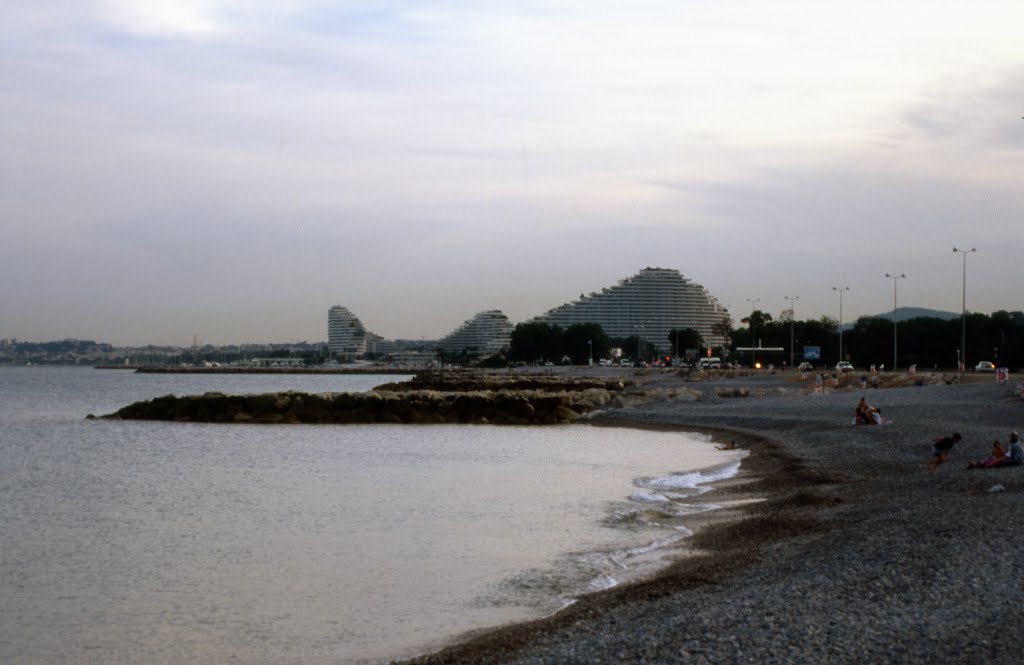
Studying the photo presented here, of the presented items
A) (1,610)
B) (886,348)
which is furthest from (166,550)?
(886,348)

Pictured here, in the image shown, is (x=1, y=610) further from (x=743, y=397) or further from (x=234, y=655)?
(x=743, y=397)

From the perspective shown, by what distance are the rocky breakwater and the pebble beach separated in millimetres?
23575

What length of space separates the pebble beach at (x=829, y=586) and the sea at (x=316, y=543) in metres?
0.86

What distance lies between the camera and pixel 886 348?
287 ft

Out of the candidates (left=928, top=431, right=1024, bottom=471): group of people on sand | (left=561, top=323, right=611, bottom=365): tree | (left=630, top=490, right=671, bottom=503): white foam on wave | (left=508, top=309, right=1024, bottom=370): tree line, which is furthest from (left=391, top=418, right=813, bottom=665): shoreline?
(left=561, top=323, right=611, bottom=365): tree

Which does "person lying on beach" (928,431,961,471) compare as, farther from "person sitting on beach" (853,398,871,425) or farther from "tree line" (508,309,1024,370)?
"tree line" (508,309,1024,370)

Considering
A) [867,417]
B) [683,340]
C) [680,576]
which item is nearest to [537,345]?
[683,340]

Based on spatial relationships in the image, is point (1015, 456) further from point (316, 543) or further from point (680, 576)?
point (316, 543)

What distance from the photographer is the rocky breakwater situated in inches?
1614

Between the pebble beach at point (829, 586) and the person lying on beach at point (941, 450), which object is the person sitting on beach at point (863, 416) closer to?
the pebble beach at point (829, 586)

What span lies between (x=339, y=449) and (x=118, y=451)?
19.4 ft

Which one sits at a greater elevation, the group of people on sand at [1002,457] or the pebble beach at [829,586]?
the group of people on sand at [1002,457]

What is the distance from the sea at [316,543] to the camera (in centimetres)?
928

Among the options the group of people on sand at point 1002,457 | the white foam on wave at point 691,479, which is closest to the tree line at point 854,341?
the white foam on wave at point 691,479
